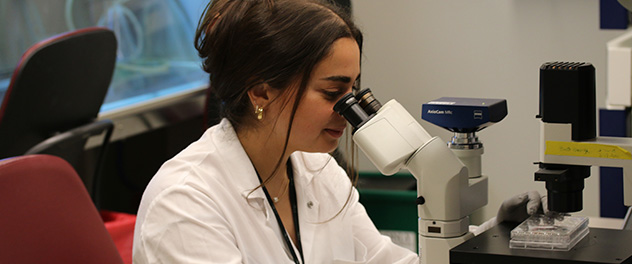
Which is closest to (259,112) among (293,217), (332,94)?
(332,94)

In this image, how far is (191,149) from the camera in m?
1.60

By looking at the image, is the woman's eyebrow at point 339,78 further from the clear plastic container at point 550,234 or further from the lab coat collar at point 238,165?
the clear plastic container at point 550,234

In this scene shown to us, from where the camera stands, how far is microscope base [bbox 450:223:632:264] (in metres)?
1.11

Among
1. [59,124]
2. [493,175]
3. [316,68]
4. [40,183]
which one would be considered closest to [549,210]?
[316,68]

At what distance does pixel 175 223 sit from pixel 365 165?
6.13ft

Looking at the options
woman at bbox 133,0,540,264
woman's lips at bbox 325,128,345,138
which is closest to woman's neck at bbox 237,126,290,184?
woman at bbox 133,0,540,264

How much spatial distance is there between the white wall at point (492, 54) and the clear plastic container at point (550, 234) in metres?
1.27

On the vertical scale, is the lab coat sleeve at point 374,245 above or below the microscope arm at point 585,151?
below

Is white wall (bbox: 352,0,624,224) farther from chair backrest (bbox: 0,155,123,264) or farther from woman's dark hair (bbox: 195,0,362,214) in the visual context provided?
chair backrest (bbox: 0,155,123,264)

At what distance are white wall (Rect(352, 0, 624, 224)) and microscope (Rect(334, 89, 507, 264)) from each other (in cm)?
122

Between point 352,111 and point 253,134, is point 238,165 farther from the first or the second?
point 352,111

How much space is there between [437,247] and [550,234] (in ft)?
0.63

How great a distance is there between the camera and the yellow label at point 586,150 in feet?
3.73

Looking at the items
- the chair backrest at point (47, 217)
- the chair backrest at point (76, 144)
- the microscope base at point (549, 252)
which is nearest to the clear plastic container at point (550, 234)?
the microscope base at point (549, 252)
